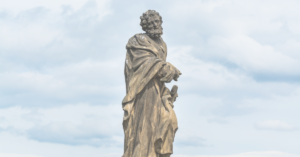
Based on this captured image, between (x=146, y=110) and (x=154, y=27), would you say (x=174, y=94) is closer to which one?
(x=146, y=110)

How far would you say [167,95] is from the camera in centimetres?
1517

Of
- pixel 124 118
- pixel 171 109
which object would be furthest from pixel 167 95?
pixel 124 118

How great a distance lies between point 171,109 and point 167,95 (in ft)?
1.50

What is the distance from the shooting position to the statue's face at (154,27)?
50.2ft

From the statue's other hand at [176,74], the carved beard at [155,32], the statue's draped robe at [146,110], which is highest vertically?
the carved beard at [155,32]

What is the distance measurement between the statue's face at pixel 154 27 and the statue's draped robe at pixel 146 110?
36cm

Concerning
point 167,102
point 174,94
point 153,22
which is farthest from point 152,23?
point 167,102

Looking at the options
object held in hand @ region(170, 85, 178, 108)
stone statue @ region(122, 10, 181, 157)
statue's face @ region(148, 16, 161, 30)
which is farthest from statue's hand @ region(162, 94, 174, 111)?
statue's face @ region(148, 16, 161, 30)

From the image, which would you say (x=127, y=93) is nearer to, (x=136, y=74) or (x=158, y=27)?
(x=136, y=74)

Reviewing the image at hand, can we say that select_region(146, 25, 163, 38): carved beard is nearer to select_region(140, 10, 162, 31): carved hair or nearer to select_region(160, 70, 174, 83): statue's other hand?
select_region(140, 10, 162, 31): carved hair

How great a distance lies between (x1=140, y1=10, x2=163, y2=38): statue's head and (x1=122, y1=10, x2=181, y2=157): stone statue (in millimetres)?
33

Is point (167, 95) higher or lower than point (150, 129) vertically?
higher

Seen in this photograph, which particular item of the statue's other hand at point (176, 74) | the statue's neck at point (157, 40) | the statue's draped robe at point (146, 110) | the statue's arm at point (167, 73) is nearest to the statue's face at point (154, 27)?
the statue's neck at point (157, 40)

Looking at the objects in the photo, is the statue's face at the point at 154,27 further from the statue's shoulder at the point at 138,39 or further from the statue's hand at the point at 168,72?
the statue's hand at the point at 168,72
